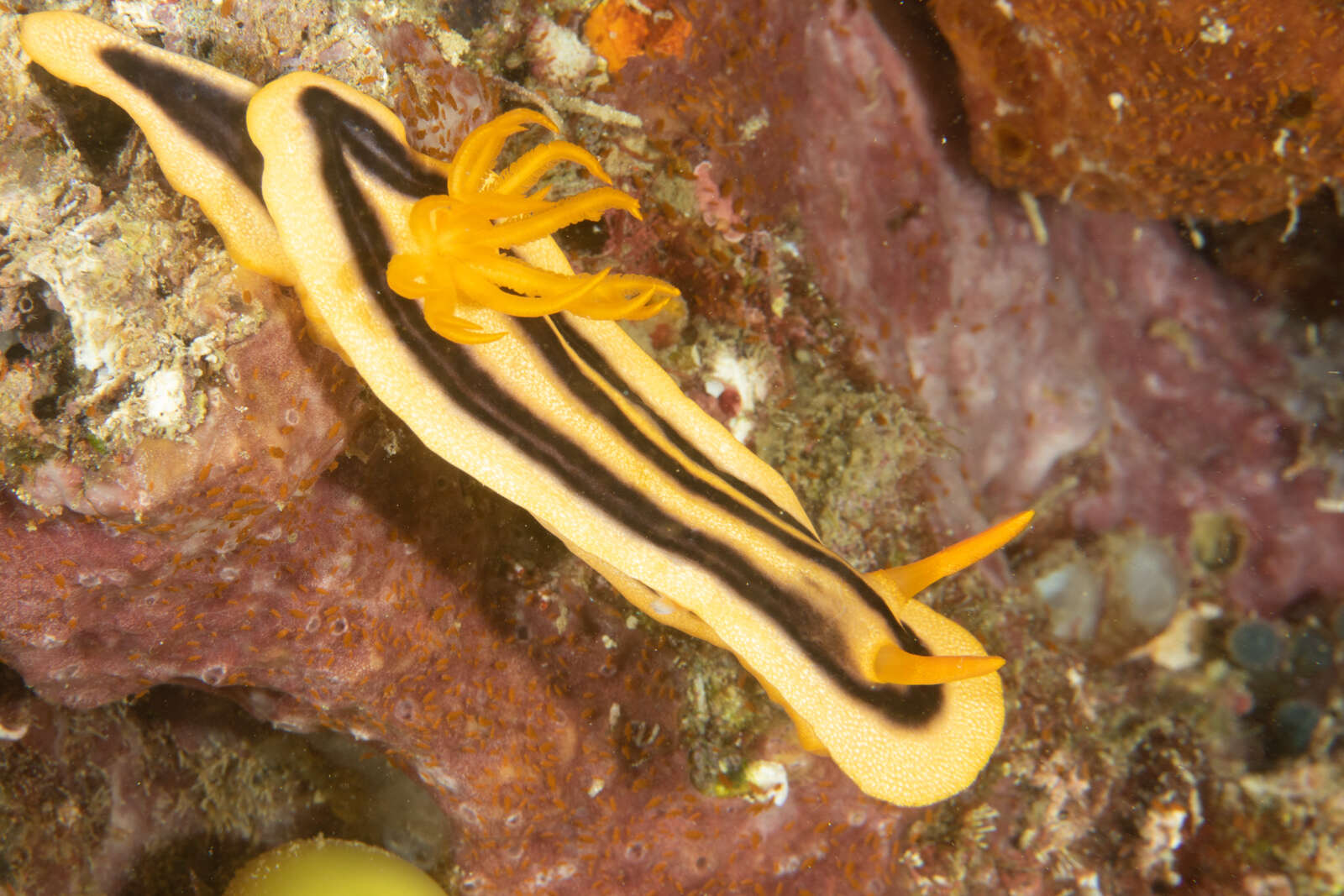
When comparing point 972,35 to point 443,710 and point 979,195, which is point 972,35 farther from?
point 443,710

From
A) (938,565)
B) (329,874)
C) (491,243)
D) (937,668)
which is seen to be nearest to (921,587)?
(938,565)

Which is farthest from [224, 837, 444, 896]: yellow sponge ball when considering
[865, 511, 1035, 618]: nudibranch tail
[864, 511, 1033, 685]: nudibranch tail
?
[865, 511, 1035, 618]: nudibranch tail

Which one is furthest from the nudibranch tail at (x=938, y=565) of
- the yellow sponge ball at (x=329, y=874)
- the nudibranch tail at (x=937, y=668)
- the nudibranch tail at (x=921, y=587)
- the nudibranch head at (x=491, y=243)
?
the yellow sponge ball at (x=329, y=874)

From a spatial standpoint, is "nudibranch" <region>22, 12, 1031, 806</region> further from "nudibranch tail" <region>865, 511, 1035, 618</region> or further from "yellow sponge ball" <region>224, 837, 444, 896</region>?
"yellow sponge ball" <region>224, 837, 444, 896</region>

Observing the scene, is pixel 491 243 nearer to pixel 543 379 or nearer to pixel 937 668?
pixel 543 379

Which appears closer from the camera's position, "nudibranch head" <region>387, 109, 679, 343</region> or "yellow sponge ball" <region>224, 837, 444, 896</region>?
"nudibranch head" <region>387, 109, 679, 343</region>
